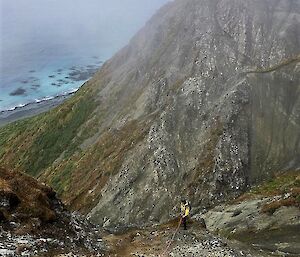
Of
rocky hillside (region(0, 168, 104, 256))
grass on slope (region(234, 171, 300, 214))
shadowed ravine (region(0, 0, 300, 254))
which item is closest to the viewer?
rocky hillside (region(0, 168, 104, 256))

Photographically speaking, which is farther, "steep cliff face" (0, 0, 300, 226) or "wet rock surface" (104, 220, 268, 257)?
"steep cliff face" (0, 0, 300, 226)

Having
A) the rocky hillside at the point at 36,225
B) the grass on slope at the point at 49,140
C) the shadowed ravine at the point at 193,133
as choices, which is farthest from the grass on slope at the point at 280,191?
the grass on slope at the point at 49,140

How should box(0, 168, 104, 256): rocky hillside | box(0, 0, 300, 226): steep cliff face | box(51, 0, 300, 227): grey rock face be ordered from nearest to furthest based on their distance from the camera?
box(0, 168, 104, 256): rocky hillside, box(51, 0, 300, 227): grey rock face, box(0, 0, 300, 226): steep cliff face

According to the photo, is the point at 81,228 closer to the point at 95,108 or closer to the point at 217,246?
the point at 217,246

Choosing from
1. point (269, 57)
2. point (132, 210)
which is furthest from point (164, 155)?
point (269, 57)

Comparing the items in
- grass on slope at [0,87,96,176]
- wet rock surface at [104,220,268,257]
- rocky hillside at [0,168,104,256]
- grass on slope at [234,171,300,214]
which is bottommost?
grass on slope at [0,87,96,176]

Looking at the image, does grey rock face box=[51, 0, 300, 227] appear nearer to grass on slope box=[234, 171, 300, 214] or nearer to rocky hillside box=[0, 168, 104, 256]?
grass on slope box=[234, 171, 300, 214]

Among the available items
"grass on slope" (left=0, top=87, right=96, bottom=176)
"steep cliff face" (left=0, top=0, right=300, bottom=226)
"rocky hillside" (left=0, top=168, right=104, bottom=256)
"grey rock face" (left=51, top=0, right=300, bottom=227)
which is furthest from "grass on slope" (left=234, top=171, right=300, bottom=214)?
"grass on slope" (left=0, top=87, right=96, bottom=176)
